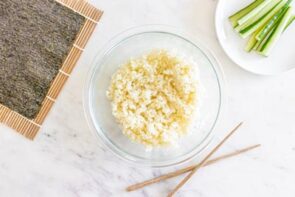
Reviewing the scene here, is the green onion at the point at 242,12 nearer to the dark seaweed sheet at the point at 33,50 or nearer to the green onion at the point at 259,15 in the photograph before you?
the green onion at the point at 259,15

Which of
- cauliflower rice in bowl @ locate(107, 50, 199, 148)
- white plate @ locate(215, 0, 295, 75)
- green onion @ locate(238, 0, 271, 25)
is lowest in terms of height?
cauliflower rice in bowl @ locate(107, 50, 199, 148)

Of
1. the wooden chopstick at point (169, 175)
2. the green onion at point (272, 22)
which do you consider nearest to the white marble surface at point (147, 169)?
the wooden chopstick at point (169, 175)

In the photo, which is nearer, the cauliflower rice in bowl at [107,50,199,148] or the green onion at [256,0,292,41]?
the cauliflower rice in bowl at [107,50,199,148]

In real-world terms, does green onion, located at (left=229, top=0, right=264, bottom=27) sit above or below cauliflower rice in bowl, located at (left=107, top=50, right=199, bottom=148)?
above

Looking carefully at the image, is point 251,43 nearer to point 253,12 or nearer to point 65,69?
point 253,12

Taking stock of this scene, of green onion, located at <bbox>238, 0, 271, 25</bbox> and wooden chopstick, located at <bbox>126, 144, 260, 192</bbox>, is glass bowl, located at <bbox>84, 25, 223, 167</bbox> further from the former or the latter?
green onion, located at <bbox>238, 0, 271, 25</bbox>

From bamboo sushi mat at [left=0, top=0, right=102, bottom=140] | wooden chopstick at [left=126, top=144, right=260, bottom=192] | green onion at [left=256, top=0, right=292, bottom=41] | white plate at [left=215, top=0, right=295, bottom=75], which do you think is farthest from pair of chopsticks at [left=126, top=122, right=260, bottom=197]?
bamboo sushi mat at [left=0, top=0, right=102, bottom=140]
